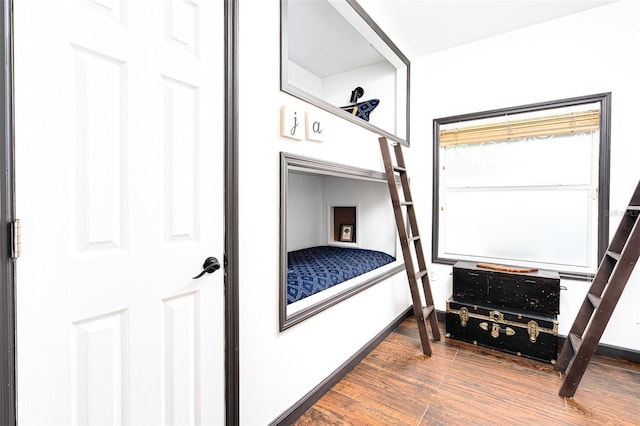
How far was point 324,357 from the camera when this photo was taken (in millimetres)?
1962

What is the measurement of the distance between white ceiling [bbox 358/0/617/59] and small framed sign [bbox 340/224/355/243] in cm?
194

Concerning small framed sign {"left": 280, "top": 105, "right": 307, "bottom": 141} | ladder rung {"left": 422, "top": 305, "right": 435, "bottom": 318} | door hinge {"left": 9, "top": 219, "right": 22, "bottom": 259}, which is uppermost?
small framed sign {"left": 280, "top": 105, "right": 307, "bottom": 141}

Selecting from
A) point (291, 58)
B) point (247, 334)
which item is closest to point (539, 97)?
point (291, 58)

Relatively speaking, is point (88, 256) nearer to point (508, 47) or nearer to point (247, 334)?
point (247, 334)

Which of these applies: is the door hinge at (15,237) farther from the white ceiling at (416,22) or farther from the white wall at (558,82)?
the white wall at (558,82)

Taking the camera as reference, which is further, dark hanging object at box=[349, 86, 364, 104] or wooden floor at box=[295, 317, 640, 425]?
dark hanging object at box=[349, 86, 364, 104]

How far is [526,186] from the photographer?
2846 millimetres

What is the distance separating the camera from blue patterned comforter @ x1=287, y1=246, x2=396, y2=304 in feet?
6.37

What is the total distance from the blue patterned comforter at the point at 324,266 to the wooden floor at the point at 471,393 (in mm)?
681

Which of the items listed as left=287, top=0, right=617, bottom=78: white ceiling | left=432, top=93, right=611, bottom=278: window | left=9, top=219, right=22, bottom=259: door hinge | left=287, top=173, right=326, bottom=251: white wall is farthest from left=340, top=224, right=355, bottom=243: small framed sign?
left=9, top=219, right=22, bottom=259: door hinge

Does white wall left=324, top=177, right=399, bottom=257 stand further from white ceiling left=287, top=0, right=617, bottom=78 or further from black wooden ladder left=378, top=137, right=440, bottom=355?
white ceiling left=287, top=0, right=617, bottom=78

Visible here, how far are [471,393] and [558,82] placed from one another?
2.60 m

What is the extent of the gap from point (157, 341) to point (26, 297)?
1.41 feet

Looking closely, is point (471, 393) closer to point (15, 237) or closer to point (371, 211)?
point (371, 211)
